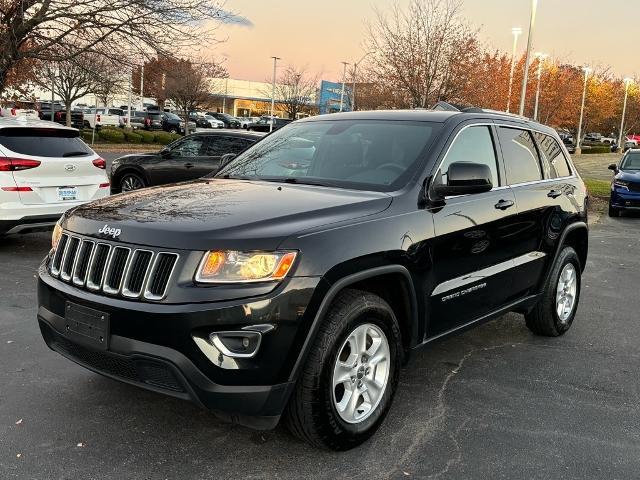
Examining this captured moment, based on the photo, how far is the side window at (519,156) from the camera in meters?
4.67

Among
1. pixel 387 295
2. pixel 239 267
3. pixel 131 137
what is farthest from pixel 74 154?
pixel 131 137

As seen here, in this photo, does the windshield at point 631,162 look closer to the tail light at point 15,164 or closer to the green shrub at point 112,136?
the tail light at point 15,164

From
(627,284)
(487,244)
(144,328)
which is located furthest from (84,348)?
(627,284)

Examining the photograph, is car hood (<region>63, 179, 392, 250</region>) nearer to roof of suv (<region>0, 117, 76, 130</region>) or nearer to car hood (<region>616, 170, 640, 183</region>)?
roof of suv (<region>0, 117, 76, 130</region>)

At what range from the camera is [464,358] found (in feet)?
15.9

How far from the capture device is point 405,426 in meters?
3.64

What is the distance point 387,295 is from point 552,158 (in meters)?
2.65

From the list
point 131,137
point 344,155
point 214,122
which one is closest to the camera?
point 344,155

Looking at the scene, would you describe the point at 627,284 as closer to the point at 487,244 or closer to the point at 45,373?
the point at 487,244

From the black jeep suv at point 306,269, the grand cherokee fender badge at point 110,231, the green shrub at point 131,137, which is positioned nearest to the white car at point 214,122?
the green shrub at point 131,137

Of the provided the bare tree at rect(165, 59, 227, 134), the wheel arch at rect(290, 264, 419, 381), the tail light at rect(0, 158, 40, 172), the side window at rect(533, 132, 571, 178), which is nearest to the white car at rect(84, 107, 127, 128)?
the bare tree at rect(165, 59, 227, 134)

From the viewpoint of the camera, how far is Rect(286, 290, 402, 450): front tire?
3033mm

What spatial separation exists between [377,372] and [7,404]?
7.03ft

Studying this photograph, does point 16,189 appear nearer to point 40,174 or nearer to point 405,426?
point 40,174
